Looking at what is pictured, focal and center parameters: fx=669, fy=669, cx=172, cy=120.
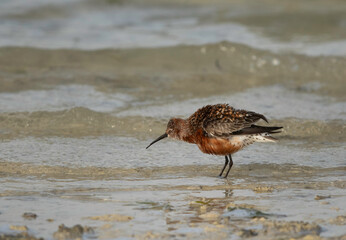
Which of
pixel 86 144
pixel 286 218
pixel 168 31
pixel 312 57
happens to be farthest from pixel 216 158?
pixel 168 31

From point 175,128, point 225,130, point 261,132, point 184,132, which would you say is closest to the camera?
point 261,132

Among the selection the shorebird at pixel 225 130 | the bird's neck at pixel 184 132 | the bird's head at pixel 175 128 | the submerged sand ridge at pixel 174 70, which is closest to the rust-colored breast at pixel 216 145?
the shorebird at pixel 225 130

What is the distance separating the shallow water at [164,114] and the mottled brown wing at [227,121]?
1.56 ft

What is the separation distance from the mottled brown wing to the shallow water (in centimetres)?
48

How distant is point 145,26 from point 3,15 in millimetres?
3952

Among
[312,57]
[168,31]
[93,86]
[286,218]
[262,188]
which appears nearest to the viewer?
[286,218]

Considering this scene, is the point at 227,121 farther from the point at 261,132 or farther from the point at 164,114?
the point at 164,114

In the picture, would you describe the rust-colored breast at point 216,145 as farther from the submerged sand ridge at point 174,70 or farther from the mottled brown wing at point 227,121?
the submerged sand ridge at point 174,70

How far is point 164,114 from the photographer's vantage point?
995cm

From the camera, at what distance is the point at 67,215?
5.32m

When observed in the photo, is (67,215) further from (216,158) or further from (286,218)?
(216,158)

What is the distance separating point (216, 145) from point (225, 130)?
8.5 inches

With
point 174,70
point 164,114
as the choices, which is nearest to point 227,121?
point 164,114

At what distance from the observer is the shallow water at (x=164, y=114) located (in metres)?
5.45
